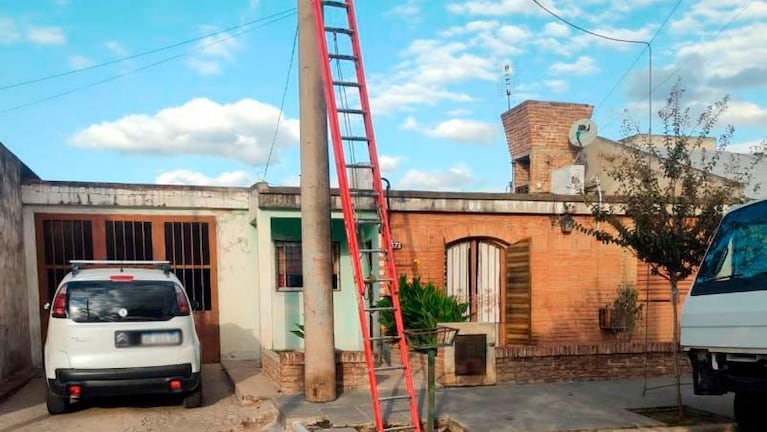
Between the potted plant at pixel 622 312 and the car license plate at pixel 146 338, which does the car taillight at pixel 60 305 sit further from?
the potted plant at pixel 622 312

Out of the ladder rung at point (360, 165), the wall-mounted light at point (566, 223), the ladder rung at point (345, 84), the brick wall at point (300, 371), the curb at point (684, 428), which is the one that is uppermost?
the ladder rung at point (345, 84)

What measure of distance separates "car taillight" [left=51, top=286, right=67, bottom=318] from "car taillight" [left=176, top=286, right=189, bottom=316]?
1.27 m

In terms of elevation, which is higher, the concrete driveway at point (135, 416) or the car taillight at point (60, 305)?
the car taillight at point (60, 305)

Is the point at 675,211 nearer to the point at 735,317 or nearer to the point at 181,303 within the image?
the point at 735,317

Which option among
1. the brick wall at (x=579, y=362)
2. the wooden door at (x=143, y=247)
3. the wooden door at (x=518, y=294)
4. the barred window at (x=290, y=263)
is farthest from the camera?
the barred window at (x=290, y=263)

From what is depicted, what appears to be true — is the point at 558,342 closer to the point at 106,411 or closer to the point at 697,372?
the point at 697,372

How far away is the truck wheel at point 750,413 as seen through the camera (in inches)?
223

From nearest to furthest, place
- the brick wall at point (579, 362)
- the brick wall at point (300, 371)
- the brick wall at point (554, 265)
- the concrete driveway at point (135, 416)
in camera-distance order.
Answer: the concrete driveway at point (135, 416) → the brick wall at point (300, 371) → the brick wall at point (579, 362) → the brick wall at point (554, 265)

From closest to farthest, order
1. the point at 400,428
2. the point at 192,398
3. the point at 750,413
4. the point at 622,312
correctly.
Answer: the point at 750,413 < the point at 400,428 < the point at 192,398 < the point at 622,312

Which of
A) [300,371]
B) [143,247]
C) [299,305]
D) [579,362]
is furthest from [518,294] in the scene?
[143,247]

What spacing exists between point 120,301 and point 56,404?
1490 mm

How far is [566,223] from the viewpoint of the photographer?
11.1m

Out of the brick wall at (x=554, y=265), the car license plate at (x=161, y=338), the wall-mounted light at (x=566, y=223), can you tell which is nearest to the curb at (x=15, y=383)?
the car license plate at (x=161, y=338)

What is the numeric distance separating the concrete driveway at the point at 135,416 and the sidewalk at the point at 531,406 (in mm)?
324
